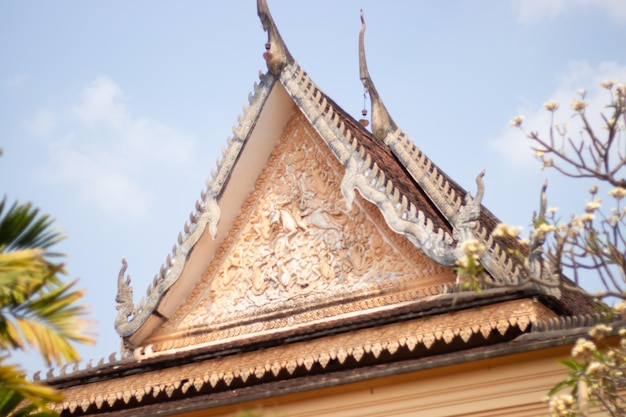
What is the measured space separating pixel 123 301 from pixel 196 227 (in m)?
1.09

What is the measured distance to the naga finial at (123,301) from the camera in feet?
34.8

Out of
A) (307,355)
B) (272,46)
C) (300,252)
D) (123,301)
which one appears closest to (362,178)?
(300,252)

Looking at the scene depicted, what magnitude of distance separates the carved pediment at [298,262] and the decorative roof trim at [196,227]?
0.30 m

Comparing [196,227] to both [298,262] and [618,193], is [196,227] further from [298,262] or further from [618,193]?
[618,193]

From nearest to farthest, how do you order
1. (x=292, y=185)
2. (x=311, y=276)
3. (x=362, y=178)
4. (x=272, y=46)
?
(x=362, y=178) < (x=311, y=276) < (x=292, y=185) < (x=272, y=46)

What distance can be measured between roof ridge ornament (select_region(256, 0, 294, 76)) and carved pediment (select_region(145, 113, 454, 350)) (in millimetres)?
566

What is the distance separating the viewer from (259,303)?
10102 mm

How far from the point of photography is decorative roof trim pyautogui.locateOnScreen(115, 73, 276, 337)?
409 inches

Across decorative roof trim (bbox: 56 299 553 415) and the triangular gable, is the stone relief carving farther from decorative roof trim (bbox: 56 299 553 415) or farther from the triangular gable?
decorative roof trim (bbox: 56 299 553 415)

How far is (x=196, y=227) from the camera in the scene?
10.5 meters

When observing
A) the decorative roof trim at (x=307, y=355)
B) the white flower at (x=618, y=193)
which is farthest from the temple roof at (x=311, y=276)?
the white flower at (x=618, y=193)

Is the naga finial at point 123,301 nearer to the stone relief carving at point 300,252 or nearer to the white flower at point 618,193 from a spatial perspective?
the stone relief carving at point 300,252

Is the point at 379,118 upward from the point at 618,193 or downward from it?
upward

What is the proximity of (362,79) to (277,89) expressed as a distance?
2.93 ft
